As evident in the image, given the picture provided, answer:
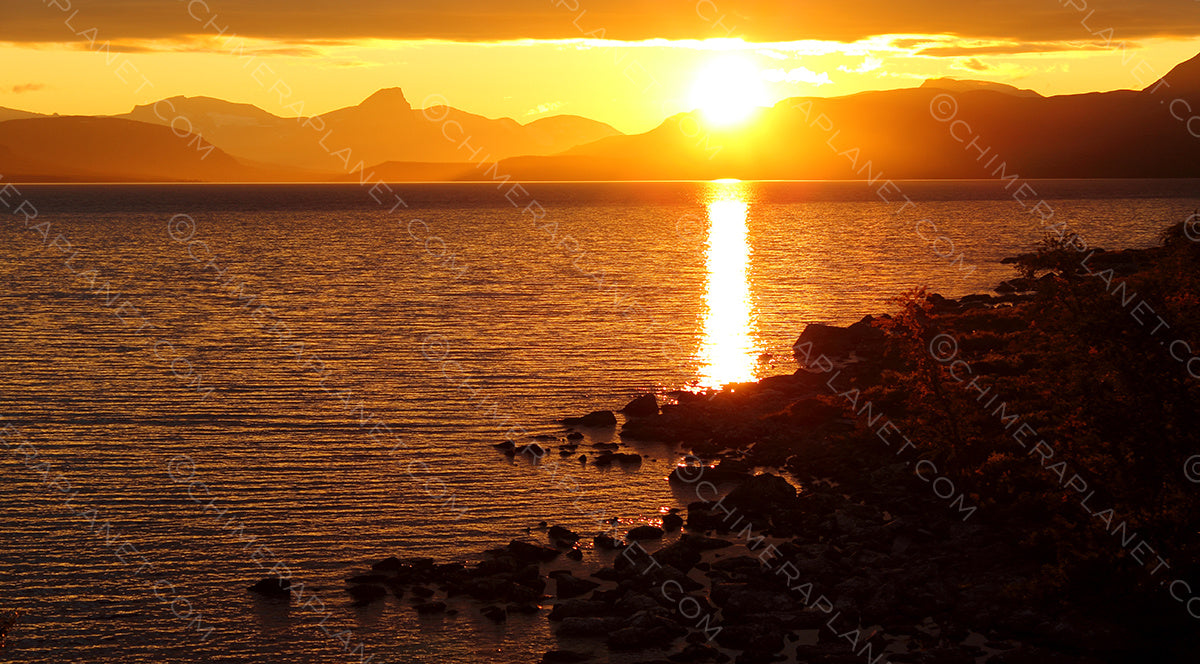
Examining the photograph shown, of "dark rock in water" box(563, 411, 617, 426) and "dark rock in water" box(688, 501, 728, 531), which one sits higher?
"dark rock in water" box(563, 411, 617, 426)

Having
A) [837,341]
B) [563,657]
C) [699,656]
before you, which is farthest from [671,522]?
[837,341]

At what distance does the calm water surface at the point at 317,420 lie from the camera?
3038cm

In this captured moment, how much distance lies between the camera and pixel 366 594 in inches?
1220

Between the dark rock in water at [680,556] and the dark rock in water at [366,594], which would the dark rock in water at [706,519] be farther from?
the dark rock in water at [366,594]

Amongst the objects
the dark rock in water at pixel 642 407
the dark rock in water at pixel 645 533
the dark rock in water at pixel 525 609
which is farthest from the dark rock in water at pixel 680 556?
the dark rock in water at pixel 642 407

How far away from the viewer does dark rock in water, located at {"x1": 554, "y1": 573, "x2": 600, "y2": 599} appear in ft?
102

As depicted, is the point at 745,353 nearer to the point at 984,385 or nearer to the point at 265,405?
the point at 984,385

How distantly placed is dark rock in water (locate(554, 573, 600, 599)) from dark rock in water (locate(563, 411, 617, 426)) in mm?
19111

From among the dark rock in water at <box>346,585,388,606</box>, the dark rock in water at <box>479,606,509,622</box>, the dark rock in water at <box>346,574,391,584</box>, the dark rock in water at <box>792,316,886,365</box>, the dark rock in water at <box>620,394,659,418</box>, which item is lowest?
the dark rock in water at <box>479,606,509,622</box>

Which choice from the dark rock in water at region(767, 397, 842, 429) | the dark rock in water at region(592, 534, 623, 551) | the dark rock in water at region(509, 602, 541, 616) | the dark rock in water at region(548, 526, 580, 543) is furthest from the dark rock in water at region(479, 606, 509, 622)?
the dark rock in water at region(767, 397, 842, 429)

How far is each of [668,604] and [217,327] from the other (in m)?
59.3

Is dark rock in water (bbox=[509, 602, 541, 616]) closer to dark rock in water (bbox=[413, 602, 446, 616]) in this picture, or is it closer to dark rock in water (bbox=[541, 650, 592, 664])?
dark rock in water (bbox=[413, 602, 446, 616])

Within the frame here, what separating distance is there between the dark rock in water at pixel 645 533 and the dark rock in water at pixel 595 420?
14.7 meters

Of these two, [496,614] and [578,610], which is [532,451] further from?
[578,610]
